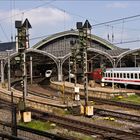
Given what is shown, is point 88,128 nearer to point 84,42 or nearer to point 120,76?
point 84,42

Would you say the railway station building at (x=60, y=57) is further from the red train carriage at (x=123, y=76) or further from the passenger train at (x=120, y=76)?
the red train carriage at (x=123, y=76)

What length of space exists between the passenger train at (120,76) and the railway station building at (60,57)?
5078mm

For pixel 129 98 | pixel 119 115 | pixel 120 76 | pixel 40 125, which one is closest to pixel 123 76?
pixel 120 76

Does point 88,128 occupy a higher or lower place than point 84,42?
lower

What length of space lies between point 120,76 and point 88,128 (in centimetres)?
3651

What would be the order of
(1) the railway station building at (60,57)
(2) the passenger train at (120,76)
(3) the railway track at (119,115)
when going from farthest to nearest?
1. (1) the railway station building at (60,57)
2. (2) the passenger train at (120,76)
3. (3) the railway track at (119,115)

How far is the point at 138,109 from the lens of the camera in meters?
34.4

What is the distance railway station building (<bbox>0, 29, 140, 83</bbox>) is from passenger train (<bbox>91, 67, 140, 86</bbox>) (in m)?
5.08

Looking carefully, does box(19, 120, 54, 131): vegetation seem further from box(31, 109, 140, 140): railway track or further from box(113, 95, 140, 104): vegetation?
box(113, 95, 140, 104): vegetation

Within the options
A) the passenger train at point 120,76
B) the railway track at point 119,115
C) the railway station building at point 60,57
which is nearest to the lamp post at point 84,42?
the railway track at point 119,115

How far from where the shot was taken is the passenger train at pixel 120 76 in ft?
183

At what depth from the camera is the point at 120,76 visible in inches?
2382

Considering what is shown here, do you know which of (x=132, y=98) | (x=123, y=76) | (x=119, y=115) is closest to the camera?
(x=119, y=115)

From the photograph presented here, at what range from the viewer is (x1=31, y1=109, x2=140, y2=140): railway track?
21.2 meters
